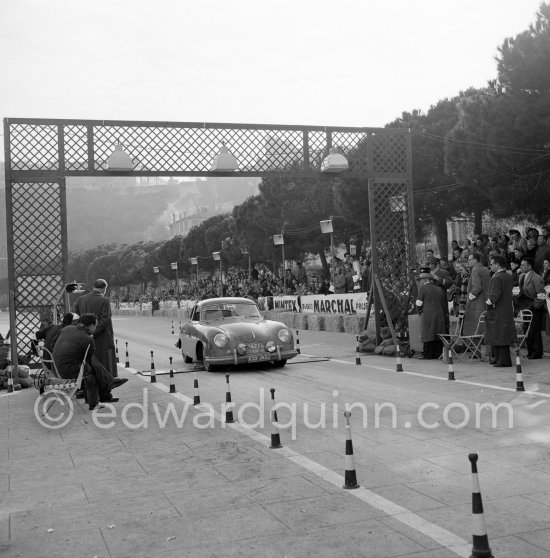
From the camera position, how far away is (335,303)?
2747cm

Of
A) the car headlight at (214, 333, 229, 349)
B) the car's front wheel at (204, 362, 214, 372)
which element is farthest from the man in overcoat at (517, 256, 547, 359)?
the car's front wheel at (204, 362, 214, 372)

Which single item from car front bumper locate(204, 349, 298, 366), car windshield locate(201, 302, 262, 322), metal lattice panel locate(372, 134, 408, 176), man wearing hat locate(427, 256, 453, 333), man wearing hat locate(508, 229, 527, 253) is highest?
metal lattice panel locate(372, 134, 408, 176)

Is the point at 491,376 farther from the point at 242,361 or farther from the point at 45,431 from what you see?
the point at 45,431

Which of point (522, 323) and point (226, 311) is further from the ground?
point (226, 311)

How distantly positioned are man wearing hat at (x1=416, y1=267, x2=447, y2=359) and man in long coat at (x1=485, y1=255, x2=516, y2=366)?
182cm

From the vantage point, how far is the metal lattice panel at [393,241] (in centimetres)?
1792

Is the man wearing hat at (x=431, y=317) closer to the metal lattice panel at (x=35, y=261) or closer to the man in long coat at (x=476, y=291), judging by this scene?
the man in long coat at (x=476, y=291)

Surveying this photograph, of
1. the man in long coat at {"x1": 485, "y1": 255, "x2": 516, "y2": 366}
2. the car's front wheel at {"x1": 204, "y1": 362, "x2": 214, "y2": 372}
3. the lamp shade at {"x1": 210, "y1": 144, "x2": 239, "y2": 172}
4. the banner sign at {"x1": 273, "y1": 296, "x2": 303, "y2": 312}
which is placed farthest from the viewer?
the banner sign at {"x1": 273, "y1": 296, "x2": 303, "y2": 312}

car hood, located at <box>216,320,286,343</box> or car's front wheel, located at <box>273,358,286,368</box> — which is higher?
car hood, located at <box>216,320,286,343</box>

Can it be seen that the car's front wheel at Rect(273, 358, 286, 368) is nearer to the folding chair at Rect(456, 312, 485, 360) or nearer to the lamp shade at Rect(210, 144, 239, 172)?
the folding chair at Rect(456, 312, 485, 360)

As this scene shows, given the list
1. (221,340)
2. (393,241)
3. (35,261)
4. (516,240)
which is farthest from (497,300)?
(35,261)

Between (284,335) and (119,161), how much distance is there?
4.99 m

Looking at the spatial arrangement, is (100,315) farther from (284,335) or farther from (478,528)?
(478,528)

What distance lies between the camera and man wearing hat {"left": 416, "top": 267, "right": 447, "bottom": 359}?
15.4 meters
